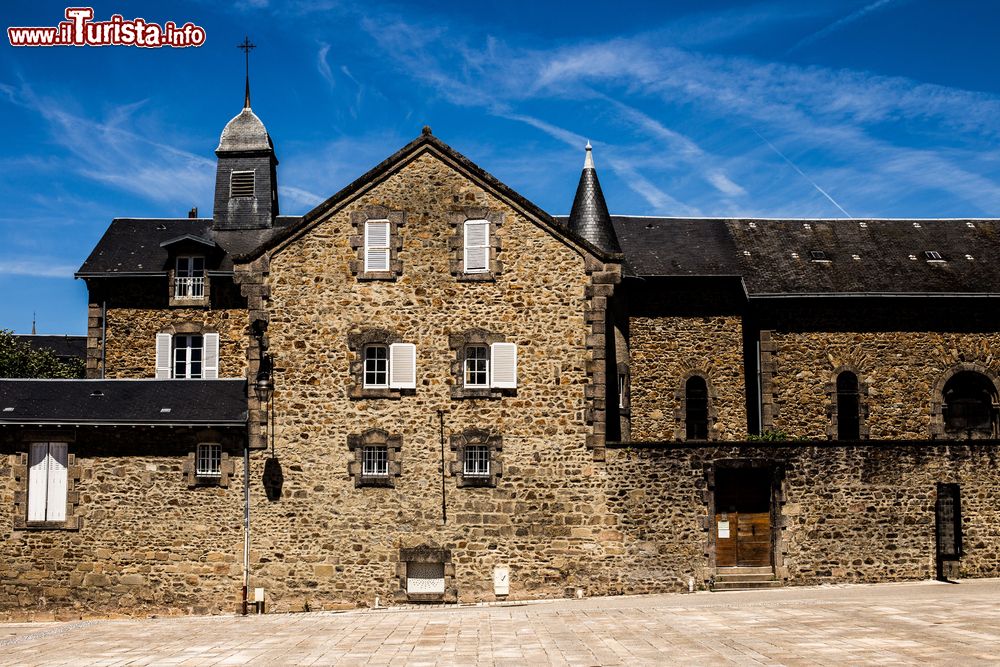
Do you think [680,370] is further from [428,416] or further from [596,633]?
[596,633]

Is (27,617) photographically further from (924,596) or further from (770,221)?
(770,221)

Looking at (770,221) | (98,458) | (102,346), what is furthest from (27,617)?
(770,221)

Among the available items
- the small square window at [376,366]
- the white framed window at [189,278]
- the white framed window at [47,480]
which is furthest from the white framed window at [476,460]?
the white framed window at [189,278]

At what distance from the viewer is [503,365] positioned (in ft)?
69.6

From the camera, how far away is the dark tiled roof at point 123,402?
2095cm

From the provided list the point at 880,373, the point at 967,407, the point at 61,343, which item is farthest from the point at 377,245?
the point at 61,343

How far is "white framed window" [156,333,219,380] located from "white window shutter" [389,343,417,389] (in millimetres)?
7273

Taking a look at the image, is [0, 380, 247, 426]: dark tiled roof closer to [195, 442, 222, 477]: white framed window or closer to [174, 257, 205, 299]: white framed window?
[195, 442, 222, 477]: white framed window

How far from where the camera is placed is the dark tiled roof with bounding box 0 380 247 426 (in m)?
21.0

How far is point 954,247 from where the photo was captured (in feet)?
91.7

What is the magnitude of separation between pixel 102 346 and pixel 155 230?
4.31m

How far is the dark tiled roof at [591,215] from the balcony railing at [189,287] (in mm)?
10139

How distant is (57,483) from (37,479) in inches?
18.3

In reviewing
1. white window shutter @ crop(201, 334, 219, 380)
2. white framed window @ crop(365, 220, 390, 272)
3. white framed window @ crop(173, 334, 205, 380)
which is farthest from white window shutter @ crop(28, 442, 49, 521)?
white framed window @ crop(365, 220, 390, 272)
